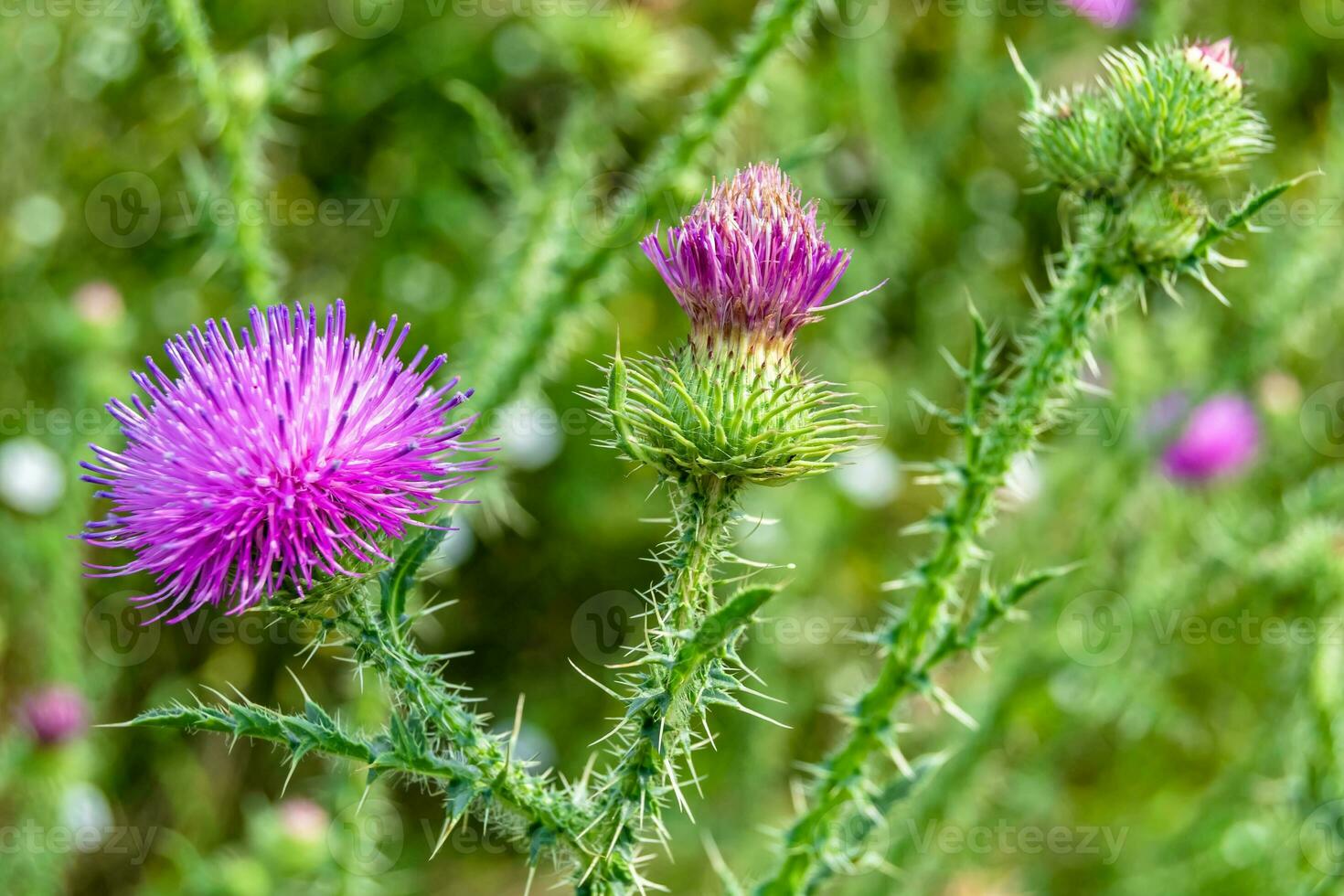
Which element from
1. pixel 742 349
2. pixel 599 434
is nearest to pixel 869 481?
pixel 599 434

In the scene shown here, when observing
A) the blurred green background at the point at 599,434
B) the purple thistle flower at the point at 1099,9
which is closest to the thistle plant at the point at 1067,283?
the blurred green background at the point at 599,434

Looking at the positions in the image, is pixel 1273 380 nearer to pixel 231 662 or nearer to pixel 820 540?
pixel 820 540

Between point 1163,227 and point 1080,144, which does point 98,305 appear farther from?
point 1163,227

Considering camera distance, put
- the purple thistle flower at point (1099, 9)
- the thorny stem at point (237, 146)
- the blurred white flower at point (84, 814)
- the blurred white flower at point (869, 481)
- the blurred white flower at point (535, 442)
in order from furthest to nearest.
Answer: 1. the blurred white flower at point (869, 481)
2. the blurred white flower at point (535, 442)
3. the blurred white flower at point (84, 814)
4. the purple thistle flower at point (1099, 9)
5. the thorny stem at point (237, 146)

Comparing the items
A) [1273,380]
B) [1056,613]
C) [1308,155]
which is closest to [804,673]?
[1056,613]

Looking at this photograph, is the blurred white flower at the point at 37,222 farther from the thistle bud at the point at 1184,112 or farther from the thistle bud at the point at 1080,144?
the thistle bud at the point at 1184,112

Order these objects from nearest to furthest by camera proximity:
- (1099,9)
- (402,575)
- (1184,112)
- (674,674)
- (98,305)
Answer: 1. (674,674)
2. (402,575)
3. (1184,112)
4. (1099,9)
5. (98,305)
